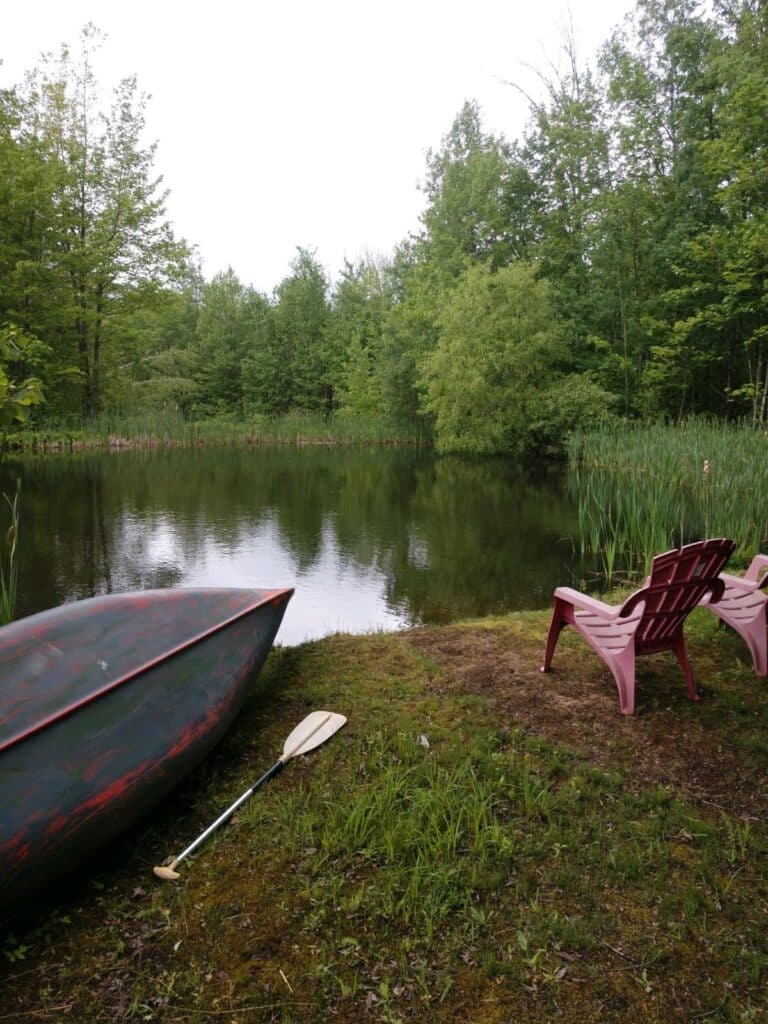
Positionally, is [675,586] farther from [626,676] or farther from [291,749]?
[291,749]

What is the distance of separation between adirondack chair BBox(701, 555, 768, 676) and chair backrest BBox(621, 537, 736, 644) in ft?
1.63

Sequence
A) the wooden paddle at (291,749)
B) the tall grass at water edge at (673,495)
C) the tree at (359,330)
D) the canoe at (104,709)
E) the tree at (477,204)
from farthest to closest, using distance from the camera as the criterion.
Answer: the tree at (359,330), the tree at (477,204), the tall grass at water edge at (673,495), the wooden paddle at (291,749), the canoe at (104,709)

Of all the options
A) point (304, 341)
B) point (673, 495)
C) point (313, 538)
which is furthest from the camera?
point (304, 341)

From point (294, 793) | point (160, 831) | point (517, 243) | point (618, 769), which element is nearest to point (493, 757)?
point (618, 769)

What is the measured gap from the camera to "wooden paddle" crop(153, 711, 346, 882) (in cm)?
200

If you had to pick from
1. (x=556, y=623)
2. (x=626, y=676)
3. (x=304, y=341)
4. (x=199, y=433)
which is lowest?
(x=626, y=676)

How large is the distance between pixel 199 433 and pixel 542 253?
14.5 metres

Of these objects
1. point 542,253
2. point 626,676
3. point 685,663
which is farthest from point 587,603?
point 542,253

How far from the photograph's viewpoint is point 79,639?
2230mm

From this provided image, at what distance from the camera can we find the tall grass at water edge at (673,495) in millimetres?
6074

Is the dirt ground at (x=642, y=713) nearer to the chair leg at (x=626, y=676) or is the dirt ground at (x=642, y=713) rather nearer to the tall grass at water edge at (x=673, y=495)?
the chair leg at (x=626, y=676)

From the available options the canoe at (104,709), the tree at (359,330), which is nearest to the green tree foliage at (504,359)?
the tree at (359,330)

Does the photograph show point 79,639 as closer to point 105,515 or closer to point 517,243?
point 105,515

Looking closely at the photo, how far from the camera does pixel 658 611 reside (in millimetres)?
2820
